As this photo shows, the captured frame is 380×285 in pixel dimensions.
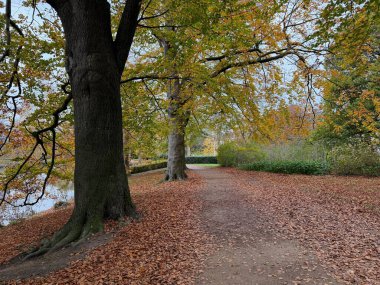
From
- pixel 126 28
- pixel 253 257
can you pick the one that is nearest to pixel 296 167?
pixel 253 257

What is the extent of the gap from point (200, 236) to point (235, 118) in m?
8.33

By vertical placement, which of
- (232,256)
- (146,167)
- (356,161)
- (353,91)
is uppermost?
(353,91)

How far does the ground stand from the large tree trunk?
0.59m

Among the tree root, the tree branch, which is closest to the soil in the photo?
the tree root

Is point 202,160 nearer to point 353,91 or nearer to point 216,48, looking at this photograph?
point 353,91

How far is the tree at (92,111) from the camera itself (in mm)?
5754

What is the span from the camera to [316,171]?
15.4m

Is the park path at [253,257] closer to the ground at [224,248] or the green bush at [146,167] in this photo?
the ground at [224,248]

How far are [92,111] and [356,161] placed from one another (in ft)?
42.9

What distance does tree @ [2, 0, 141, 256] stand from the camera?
18.9 feet

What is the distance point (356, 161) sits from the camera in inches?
543

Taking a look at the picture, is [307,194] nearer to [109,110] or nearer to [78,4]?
[109,110]

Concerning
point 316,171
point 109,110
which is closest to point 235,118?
point 316,171

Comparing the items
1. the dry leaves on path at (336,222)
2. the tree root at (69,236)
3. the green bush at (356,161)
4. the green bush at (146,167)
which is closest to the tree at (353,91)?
the green bush at (356,161)
